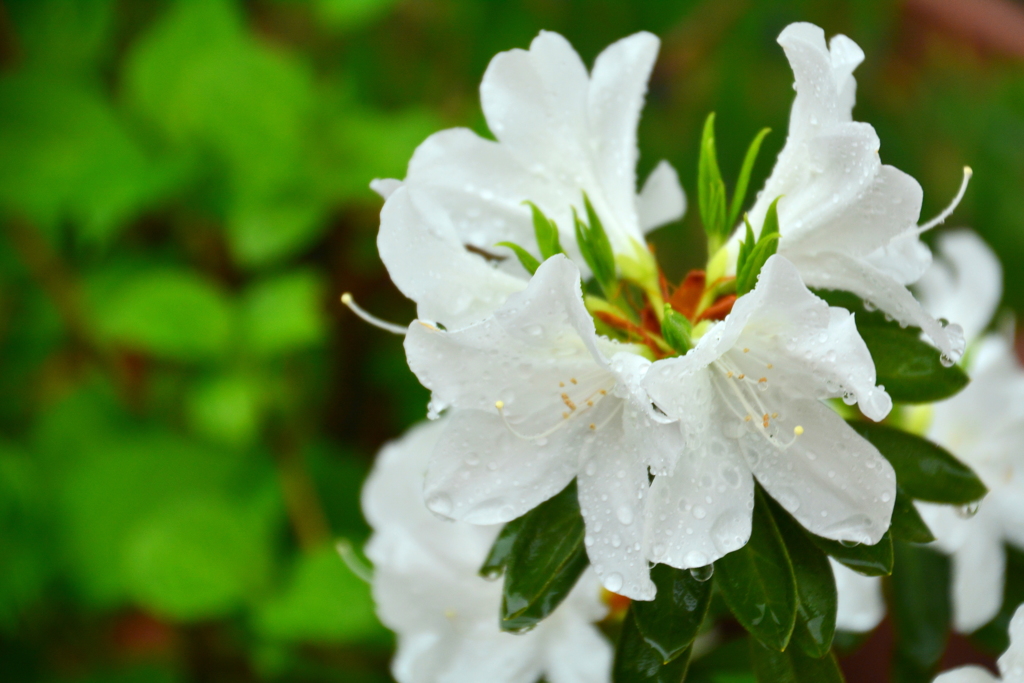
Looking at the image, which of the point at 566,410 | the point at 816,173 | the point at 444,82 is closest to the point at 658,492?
the point at 566,410

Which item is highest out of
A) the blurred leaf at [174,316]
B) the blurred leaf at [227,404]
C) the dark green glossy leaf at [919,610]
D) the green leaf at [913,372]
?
the green leaf at [913,372]

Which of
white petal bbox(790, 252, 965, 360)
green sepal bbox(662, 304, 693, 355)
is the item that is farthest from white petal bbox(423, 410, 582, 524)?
white petal bbox(790, 252, 965, 360)

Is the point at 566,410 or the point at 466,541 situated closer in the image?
the point at 566,410

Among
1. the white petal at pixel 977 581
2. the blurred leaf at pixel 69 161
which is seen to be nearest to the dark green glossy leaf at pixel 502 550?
the white petal at pixel 977 581

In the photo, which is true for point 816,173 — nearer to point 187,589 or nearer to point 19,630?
point 187,589

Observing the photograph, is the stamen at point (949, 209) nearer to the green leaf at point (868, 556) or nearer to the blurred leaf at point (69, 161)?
the green leaf at point (868, 556)

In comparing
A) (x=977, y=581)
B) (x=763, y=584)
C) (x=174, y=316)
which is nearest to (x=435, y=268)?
(x=763, y=584)
